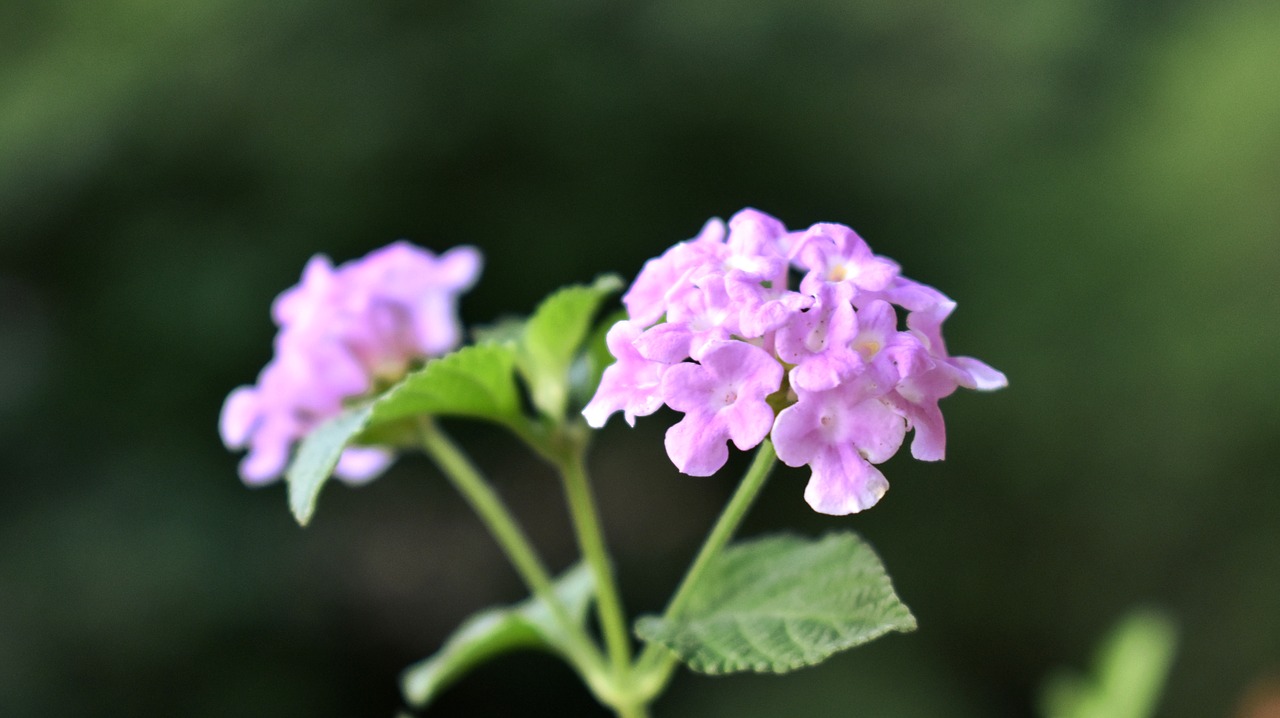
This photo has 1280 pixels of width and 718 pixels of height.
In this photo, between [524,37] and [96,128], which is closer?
[96,128]

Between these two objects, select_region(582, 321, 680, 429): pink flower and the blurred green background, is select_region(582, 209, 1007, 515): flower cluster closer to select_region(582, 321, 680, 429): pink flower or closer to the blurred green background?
select_region(582, 321, 680, 429): pink flower

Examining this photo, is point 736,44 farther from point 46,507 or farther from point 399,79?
point 46,507

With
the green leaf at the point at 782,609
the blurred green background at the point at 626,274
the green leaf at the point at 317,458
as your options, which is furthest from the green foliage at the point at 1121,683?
the blurred green background at the point at 626,274

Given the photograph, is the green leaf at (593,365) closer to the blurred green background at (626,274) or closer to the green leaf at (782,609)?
the green leaf at (782,609)

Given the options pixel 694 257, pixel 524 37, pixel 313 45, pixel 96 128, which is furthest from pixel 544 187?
pixel 694 257

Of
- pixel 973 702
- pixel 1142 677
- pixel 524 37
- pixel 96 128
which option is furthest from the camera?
pixel 973 702

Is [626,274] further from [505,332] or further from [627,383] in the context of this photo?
[627,383]
